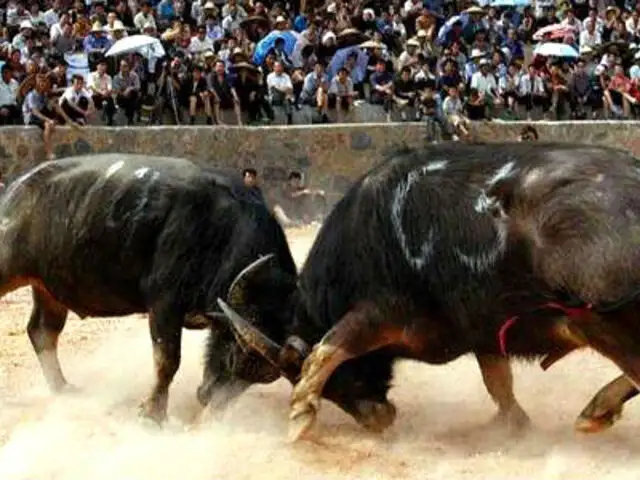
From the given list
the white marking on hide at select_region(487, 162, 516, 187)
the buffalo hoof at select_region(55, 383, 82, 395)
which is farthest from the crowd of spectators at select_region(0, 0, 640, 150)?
the white marking on hide at select_region(487, 162, 516, 187)

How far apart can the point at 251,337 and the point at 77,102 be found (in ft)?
39.8

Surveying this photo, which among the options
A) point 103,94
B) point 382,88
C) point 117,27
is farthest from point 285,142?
point 117,27

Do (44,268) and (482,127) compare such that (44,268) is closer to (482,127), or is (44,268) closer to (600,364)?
(600,364)

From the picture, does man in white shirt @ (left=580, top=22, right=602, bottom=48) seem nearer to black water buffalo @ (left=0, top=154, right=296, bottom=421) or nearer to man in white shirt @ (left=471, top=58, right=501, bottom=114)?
man in white shirt @ (left=471, top=58, right=501, bottom=114)

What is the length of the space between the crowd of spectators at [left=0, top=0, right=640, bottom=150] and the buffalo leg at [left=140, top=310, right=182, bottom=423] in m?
10.5

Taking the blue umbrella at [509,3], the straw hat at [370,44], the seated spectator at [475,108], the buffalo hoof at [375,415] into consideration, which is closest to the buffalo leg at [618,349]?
the buffalo hoof at [375,415]

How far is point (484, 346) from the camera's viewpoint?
7406 mm

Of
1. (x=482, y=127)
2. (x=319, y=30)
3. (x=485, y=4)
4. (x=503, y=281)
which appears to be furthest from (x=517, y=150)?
(x=485, y=4)

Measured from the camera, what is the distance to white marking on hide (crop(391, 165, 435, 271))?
7402 mm

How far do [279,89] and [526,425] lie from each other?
13487 mm

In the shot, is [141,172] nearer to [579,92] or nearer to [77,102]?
[77,102]

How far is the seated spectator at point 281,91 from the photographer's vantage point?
20906 mm

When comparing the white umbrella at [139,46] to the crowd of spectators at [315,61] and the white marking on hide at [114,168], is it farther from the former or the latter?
the white marking on hide at [114,168]

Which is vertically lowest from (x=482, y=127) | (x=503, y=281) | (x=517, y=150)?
(x=482, y=127)
